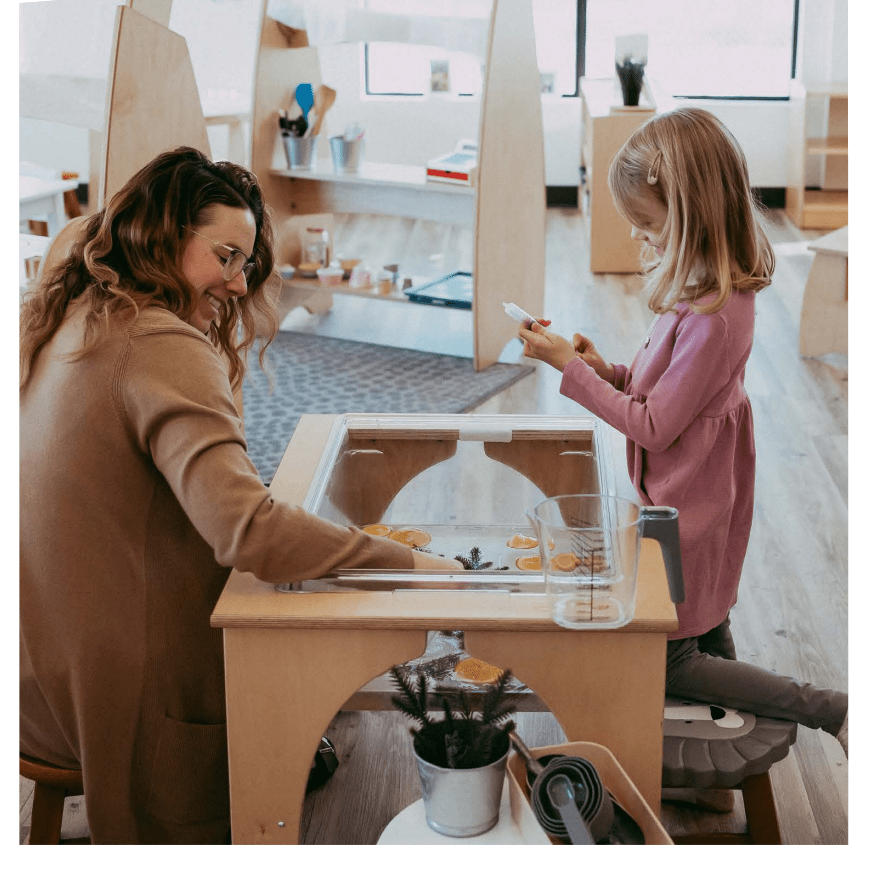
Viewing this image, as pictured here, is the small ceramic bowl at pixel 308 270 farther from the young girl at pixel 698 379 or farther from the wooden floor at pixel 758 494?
the young girl at pixel 698 379

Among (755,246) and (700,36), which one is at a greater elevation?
(700,36)

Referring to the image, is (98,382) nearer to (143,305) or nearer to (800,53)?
(143,305)

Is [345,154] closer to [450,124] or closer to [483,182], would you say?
[483,182]

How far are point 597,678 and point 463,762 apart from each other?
0.20 metres

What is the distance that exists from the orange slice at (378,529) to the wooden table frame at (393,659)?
37 cm

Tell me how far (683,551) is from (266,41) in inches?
138

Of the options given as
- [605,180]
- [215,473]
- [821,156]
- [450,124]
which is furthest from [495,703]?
[450,124]

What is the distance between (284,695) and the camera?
138 centimetres

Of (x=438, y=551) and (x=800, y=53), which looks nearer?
(x=438, y=551)

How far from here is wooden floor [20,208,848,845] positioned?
6.63 ft

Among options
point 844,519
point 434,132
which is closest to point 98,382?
point 844,519

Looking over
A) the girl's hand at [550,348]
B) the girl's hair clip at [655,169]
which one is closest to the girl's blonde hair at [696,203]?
the girl's hair clip at [655,169]

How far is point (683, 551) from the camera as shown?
5.77 feet
